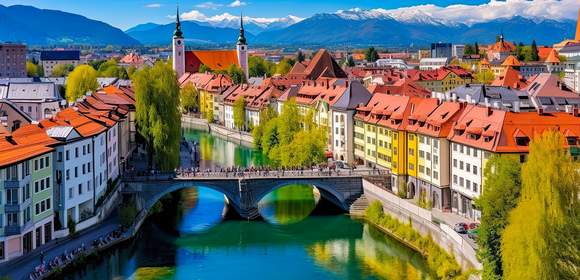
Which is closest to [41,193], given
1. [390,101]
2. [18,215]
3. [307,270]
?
[18,215]

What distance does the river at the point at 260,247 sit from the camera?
5441 cm

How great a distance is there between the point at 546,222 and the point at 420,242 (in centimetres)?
2028

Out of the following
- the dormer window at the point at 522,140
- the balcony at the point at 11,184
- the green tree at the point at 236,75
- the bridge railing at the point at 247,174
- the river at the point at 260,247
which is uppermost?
the green tree at the point at 236,75

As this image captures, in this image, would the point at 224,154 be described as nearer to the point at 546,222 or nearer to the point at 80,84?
the point at 80,84

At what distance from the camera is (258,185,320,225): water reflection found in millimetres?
70581

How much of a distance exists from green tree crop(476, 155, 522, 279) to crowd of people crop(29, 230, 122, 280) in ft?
80.5

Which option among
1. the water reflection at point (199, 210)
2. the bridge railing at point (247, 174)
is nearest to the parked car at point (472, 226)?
the bridge railing at point (247, 174)

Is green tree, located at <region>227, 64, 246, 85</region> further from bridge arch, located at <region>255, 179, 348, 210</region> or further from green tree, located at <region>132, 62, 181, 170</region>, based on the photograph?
bridge arch, located at <region>255, 179, 348, 210</region>

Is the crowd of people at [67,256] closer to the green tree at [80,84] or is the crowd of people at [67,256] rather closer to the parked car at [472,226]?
the parked car at [472,226]

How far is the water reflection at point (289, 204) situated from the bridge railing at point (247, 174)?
3.42 metres

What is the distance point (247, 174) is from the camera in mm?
71062

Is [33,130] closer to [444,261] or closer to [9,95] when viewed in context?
[444,261]

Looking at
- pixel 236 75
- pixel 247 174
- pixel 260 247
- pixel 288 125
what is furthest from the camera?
pixel 236 75

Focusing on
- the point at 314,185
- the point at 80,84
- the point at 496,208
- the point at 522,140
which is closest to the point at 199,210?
the point at 314,185
